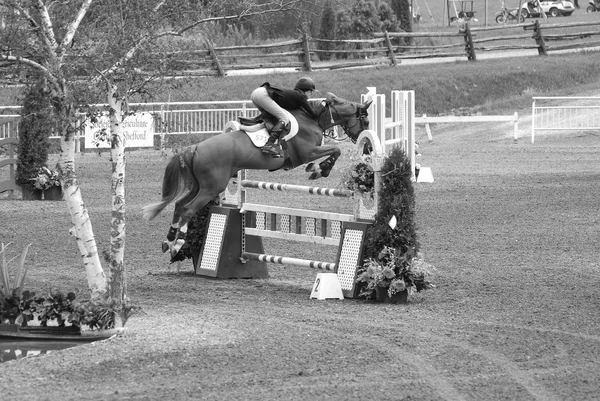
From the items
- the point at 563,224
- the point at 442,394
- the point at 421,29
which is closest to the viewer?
the point at 442,394

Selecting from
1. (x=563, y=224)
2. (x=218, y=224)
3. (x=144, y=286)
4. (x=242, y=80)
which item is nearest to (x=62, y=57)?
(x=144, y=286)

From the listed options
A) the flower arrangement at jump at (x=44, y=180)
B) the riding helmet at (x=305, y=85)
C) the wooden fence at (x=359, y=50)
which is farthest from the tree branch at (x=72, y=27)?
the wooden fence at (x=359, y=50)

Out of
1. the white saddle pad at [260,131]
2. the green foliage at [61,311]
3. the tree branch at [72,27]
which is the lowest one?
the green foliage at [61,311]

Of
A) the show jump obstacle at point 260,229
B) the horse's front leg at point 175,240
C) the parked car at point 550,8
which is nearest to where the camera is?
the show jump obstacle at point 260,229

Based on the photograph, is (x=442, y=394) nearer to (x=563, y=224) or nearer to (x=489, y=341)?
(x=489, y=341)

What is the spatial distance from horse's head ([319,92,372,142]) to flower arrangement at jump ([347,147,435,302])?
187 centimetres

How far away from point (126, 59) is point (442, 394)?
3484mm

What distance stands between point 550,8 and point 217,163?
194 ft

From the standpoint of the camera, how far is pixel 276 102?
1169 centimetres

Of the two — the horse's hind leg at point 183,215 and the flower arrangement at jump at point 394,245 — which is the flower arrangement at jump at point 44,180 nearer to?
the horse's hind leg at point 183,215

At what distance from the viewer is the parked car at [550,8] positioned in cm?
6569

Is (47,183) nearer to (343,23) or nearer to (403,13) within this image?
(343,23)

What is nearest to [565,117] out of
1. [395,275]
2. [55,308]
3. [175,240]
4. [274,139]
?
[274,139]

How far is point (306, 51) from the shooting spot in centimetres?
3594
